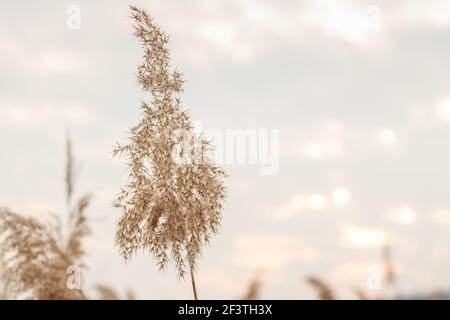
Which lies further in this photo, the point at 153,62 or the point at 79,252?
the point at 79,252

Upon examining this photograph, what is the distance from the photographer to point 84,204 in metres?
14.1

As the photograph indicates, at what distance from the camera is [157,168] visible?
6672 mm

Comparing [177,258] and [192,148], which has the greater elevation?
[192,148]

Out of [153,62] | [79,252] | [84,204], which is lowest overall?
[79,252]
